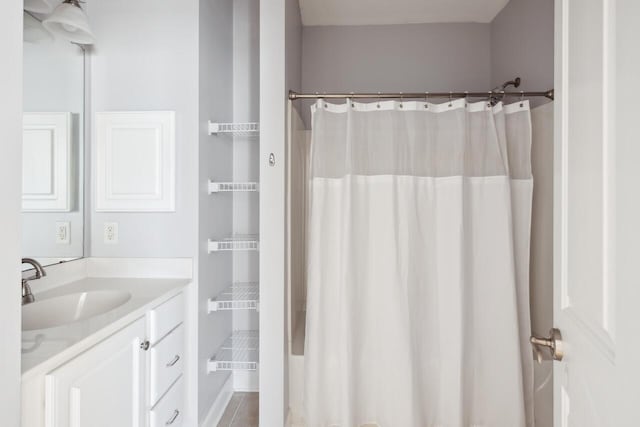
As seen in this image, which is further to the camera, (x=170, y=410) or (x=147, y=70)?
(x=147, y=70)

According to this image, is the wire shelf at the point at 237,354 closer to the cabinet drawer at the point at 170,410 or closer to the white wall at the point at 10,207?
the cabinet drawer at the point at 170,410

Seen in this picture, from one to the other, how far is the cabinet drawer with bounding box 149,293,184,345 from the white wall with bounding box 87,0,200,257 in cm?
28

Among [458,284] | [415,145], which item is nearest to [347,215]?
[415,145]

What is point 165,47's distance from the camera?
201 centimetres

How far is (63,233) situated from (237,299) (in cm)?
97

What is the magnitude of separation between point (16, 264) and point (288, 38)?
1.78 metres

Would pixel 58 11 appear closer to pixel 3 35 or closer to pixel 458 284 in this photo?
pixel 3 35

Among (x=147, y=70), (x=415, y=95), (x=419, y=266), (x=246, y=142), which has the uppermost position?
(x=147, y=70)

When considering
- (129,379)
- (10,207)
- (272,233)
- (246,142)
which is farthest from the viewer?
(246,142)

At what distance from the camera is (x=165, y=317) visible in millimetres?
1722

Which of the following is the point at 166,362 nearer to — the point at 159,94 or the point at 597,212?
the point at 159,94

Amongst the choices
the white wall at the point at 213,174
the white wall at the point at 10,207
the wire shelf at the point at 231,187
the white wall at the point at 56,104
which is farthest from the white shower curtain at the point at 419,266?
the white wall at the point at 10,207

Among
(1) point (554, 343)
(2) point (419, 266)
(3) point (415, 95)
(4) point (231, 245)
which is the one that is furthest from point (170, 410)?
(3) point (415, 95)

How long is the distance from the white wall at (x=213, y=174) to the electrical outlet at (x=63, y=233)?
2.04ft
